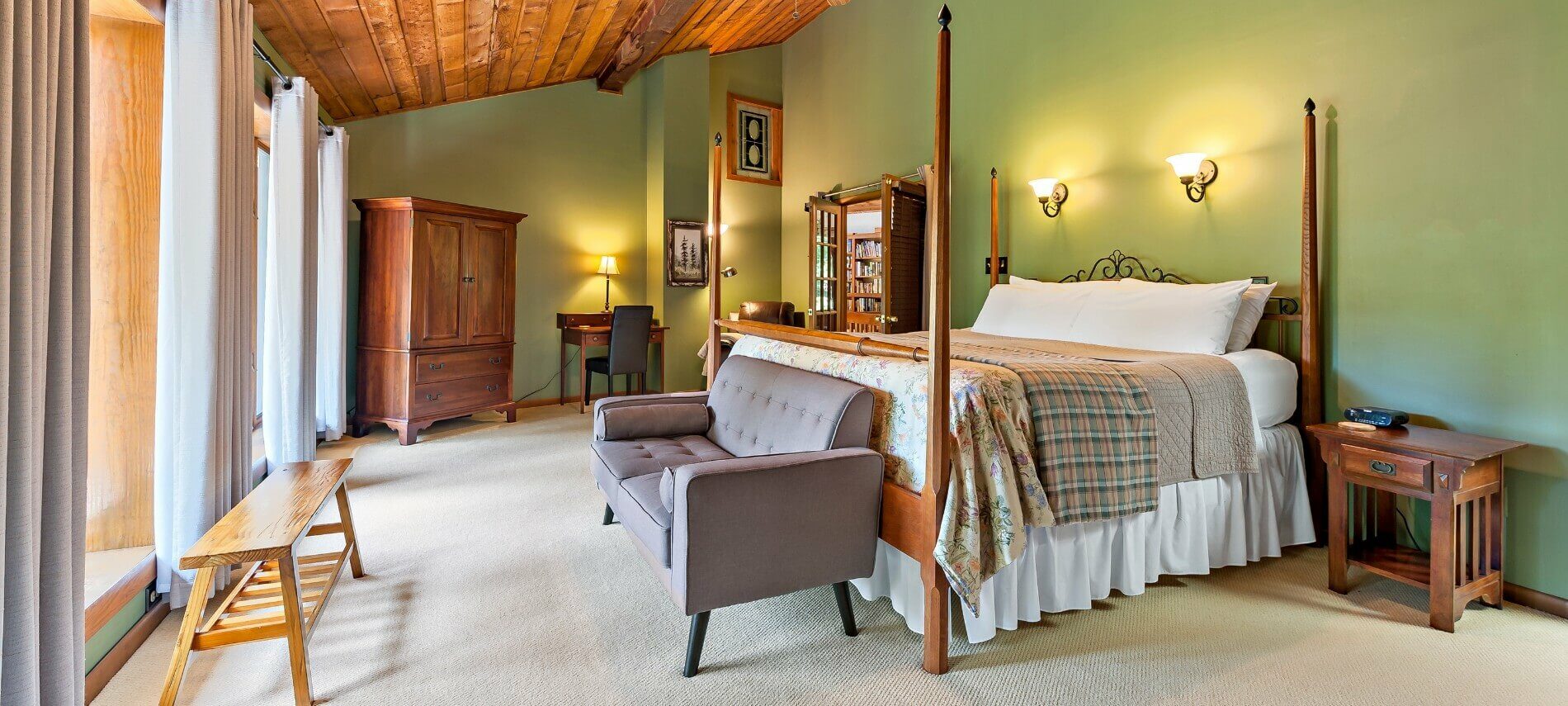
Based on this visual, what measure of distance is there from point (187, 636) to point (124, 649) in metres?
→ 0.44

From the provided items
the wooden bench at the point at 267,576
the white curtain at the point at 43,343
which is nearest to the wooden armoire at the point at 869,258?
the wooden bench at the point at 267,576

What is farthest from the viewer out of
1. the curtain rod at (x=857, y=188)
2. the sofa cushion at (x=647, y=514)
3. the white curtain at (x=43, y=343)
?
the curtain rod at (x=857, y=188)

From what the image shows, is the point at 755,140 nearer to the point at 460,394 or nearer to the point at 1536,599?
the point at 460,394

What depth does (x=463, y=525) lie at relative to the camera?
3.15 meters

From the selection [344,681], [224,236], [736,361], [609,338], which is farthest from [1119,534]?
[609,338]

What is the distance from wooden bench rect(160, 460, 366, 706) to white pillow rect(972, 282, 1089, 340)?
3.23m

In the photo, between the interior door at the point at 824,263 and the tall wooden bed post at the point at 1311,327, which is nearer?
the tall wooden bed post at the point at 1311,327

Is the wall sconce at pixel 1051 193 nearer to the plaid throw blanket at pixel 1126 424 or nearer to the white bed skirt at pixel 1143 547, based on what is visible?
the plaid throw blanket at pixel 1126 424

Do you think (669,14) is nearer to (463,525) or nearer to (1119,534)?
(463,525)

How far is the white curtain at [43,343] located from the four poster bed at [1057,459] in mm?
1856

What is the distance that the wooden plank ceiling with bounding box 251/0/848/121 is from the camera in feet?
11.5

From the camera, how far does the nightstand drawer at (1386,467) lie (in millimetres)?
2203

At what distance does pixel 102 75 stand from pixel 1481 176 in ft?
15.6

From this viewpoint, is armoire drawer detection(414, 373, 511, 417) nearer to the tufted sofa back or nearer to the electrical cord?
the electrical cord
